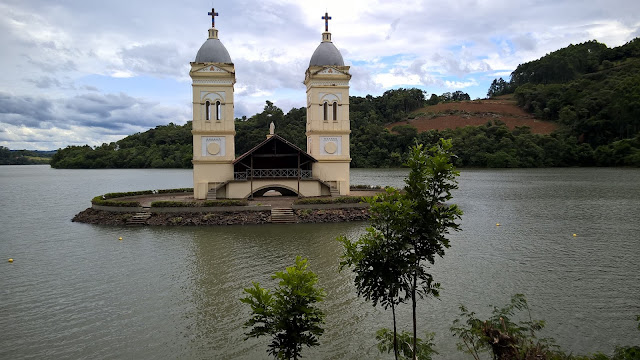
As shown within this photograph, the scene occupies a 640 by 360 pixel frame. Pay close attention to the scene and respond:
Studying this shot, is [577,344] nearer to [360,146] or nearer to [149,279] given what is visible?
[149,279]

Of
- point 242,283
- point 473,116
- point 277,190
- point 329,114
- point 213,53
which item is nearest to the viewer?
point 242,283

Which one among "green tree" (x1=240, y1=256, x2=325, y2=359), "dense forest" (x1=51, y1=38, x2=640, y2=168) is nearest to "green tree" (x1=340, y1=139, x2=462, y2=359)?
"green tree" (x1=240, y1=256, x2=325, y2=359)

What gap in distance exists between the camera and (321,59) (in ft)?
106

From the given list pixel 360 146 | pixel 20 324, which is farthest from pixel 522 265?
pixel 360 146

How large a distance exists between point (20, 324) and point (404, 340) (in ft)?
34.3

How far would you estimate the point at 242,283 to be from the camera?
1504 cm

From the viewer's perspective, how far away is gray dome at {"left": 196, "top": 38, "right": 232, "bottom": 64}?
30.5 metres

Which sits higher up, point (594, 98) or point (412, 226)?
point (594, 98)

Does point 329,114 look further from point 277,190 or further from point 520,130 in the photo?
point 520,130

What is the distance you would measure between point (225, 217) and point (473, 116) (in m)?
81.7

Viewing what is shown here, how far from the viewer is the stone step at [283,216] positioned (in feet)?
87.6

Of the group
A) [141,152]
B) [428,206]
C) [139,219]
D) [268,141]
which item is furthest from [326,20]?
[141,152]

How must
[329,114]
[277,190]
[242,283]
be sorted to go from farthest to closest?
1. [277,190]
2. [329,114]
3. [242,283]

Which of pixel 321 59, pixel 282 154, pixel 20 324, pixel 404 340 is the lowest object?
pixel 20 324
